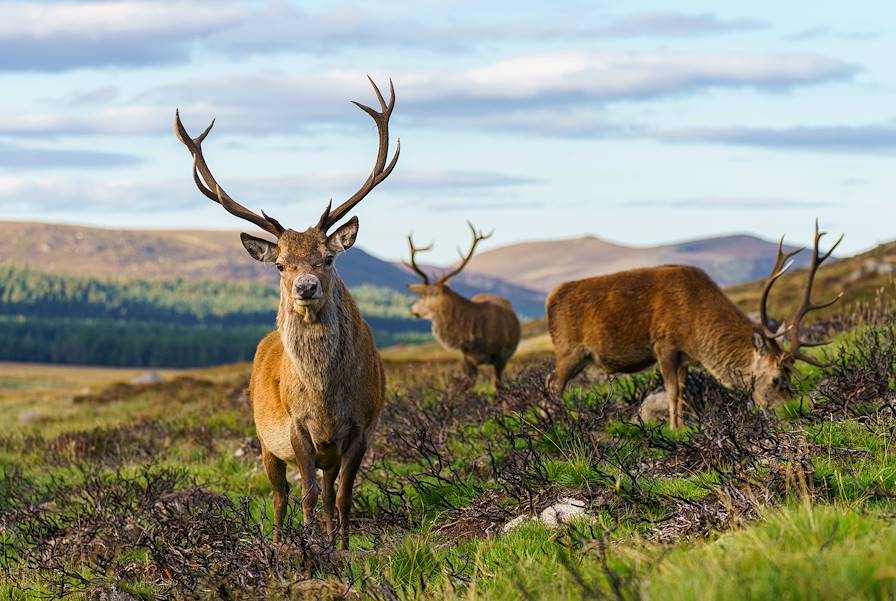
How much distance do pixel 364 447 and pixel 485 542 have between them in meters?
1.51

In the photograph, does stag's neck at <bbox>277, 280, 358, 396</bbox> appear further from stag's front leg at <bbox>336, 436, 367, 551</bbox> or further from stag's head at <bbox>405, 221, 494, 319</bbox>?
stag's head at <bbox>405, 221, 494, 319</bbox>

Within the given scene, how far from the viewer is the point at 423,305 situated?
692 inches

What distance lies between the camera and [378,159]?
8.42 meters

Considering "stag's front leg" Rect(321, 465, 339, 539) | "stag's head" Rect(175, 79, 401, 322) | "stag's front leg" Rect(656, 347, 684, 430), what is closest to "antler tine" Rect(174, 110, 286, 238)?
"stag's head" Rect(175, 79, 401, 322)

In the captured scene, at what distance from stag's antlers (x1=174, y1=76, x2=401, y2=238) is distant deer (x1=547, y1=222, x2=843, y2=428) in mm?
3351

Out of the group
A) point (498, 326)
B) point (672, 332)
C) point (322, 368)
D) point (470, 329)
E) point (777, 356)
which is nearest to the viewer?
point (322, 368)

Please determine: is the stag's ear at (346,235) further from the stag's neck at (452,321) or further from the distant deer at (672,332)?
the stag's neck at (452,321)

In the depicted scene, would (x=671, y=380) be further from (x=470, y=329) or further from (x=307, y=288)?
(x=470, y=329)

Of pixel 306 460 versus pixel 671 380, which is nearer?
pixel 306 460

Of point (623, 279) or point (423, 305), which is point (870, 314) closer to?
point (623, 279)

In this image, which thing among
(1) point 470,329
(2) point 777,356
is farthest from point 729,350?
(1) point 470,329

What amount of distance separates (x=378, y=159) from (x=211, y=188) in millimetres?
1299

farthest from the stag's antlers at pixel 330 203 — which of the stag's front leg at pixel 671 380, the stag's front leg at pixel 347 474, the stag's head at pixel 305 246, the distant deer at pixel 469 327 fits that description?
the distant deer at pixel 469 327

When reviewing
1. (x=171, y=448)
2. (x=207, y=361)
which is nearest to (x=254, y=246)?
(x=171, y=448)
